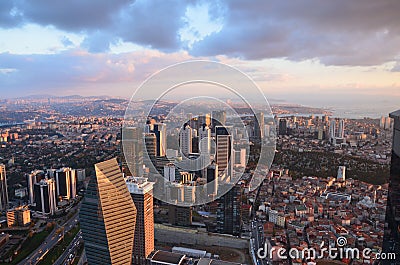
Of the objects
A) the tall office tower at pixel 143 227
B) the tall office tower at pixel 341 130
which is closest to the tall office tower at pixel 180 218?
the tall office tower at pixel 143 227

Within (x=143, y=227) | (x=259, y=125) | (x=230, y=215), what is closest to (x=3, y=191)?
(x=143, y=227)

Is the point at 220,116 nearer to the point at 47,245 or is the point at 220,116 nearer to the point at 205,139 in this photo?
the point at 205,139

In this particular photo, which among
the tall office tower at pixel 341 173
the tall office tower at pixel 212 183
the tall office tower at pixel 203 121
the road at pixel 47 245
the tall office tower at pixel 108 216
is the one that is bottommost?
the road at pixel 47 245

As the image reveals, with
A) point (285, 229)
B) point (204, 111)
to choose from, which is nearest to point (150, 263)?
point (285, 229)

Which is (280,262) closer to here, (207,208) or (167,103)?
(207,208)

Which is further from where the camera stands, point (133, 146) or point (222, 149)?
point (222, 149)

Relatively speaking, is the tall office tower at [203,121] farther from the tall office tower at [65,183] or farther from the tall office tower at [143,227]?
the tall office tower at [65,183]
